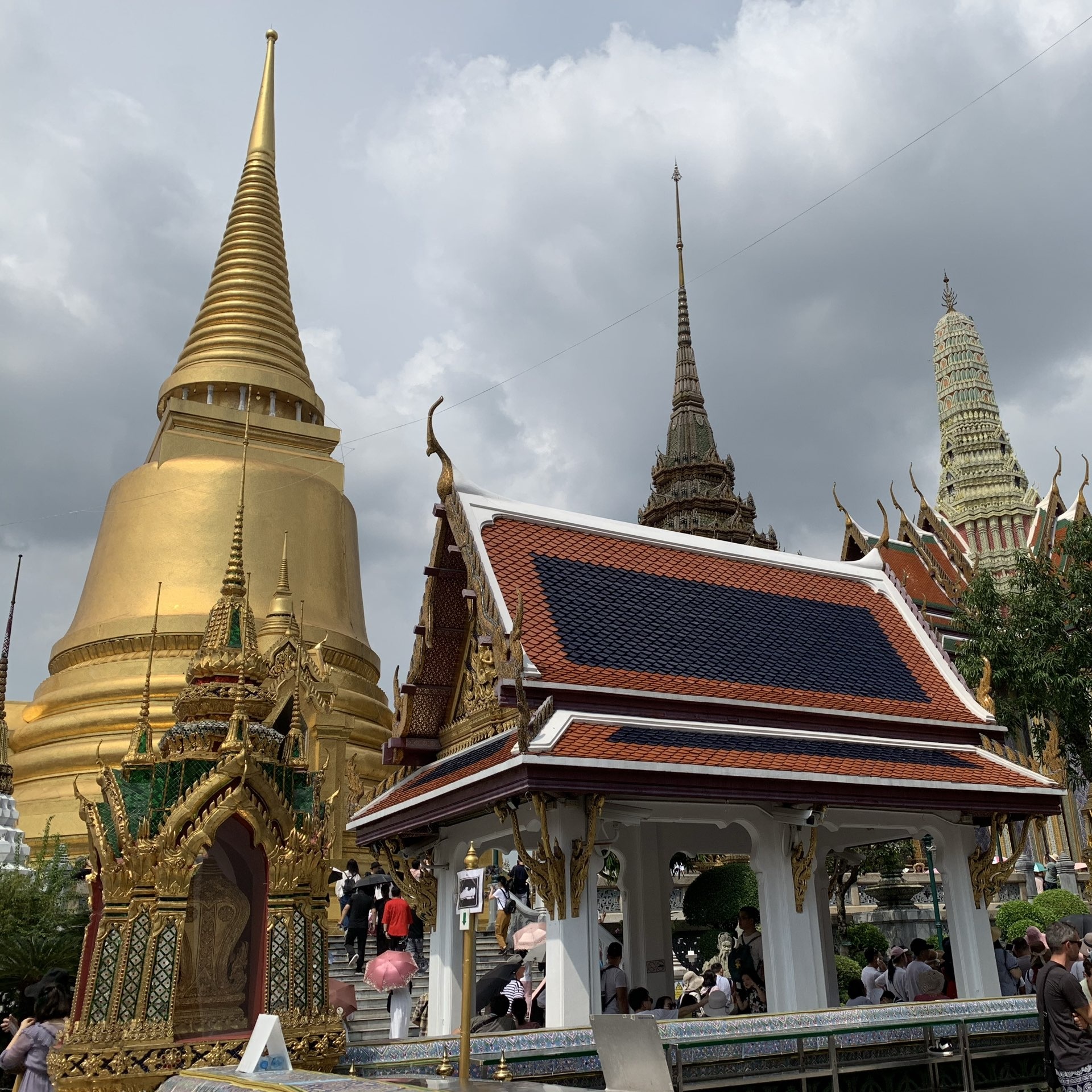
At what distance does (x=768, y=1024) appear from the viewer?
7.36 metres

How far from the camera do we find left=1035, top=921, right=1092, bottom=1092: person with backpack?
5.59m

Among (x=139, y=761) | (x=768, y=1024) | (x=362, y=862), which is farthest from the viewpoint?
(x=362, y=862)

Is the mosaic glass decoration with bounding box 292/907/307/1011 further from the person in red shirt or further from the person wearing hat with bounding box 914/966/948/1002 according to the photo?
the person in red shirt

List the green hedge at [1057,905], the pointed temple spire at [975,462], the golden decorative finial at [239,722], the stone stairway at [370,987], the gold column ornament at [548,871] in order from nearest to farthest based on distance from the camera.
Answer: the golden decorative finial at [239,722], the gold column ornament at [548,871], the stone stairway at [370,987], the green hedge at [1057,905], the pointed temple spire at [975,462]

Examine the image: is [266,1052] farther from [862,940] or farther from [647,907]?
[862,940]

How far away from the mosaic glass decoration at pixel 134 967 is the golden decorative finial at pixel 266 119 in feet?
89.8

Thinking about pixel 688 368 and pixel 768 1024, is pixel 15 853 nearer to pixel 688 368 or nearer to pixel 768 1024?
pixel 768 1024

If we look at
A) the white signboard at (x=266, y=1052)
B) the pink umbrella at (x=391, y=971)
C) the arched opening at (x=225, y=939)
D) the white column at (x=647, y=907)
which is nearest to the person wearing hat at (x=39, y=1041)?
the arched opening at (x=225, y=939)

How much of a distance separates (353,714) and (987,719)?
14028 millimetres

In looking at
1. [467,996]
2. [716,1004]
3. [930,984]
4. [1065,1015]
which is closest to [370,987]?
[716,1004]

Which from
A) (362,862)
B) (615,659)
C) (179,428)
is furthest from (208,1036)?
(179,428)

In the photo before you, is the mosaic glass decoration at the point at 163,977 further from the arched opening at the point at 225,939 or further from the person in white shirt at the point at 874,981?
the person in white shirt at the point at 874,981

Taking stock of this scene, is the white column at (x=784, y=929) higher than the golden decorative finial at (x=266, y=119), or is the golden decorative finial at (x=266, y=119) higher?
the golden decorative finial at (x=266, y=119)

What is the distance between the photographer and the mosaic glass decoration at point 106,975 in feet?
17.7
